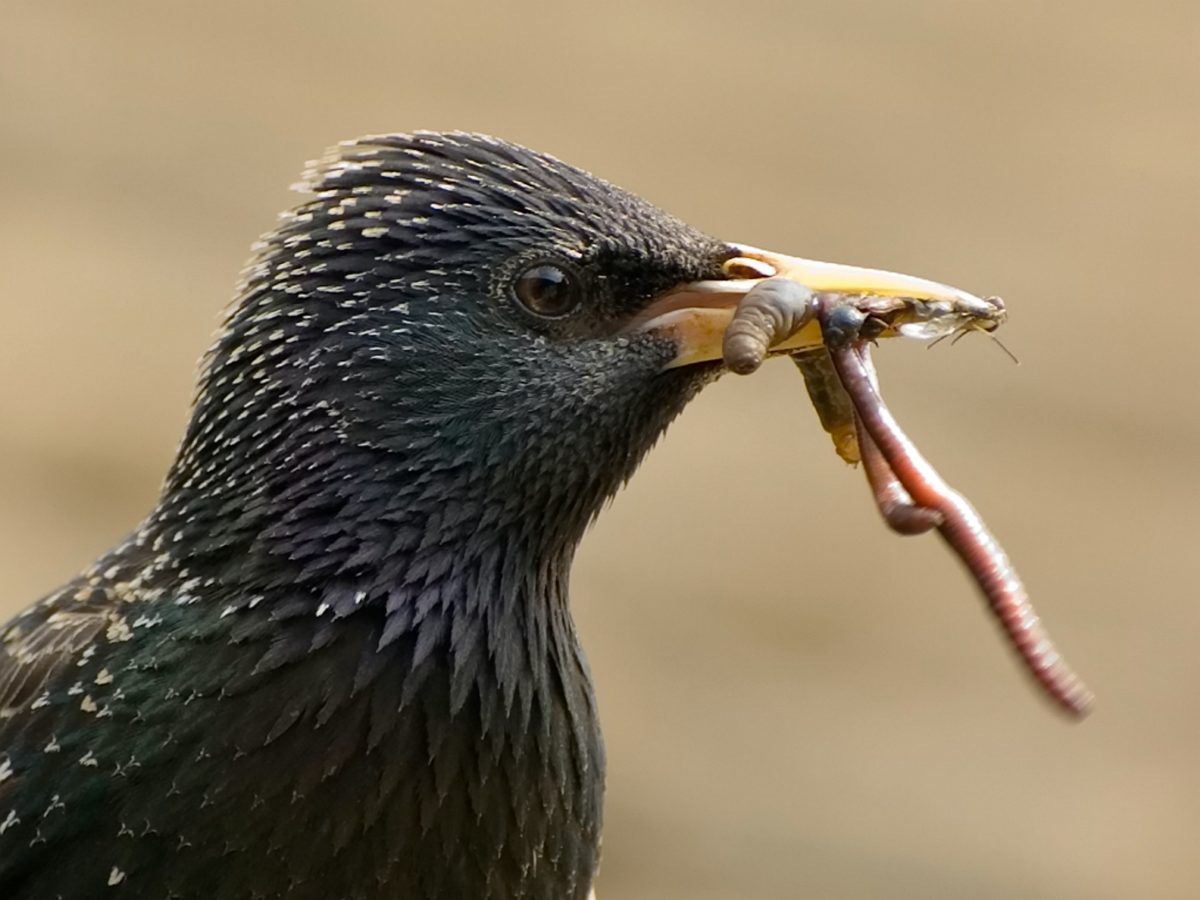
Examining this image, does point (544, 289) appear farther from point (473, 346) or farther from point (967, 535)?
point (967, 535)

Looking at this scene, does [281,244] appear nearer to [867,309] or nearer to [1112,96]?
[867,309]

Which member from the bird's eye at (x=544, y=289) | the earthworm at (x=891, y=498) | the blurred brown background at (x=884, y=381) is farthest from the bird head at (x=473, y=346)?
the blurred brown background at (x=884, y=381)

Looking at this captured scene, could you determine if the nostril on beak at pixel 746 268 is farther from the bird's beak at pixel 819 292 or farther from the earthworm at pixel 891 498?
the earthworm at pixel 891 498

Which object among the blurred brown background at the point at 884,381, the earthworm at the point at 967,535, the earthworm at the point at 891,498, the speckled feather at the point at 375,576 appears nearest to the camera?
the earthworm at the point at 967,535

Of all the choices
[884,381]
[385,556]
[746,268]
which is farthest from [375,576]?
[884,381]

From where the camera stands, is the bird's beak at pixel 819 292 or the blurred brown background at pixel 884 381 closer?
the bird's beak at pixel 819 292

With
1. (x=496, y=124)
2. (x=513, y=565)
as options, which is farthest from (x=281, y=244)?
(x=496, y=124)

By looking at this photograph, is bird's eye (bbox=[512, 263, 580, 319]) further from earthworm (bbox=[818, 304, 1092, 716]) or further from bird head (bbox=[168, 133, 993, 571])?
earthworm (bbox=[818, 304, 1092, 716])
